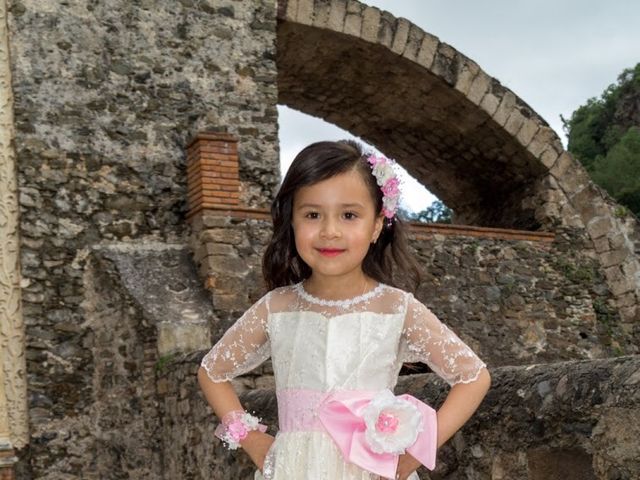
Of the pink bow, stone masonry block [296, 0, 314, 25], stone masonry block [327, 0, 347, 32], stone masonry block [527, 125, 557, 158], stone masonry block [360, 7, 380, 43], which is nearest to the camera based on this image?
the pink bow

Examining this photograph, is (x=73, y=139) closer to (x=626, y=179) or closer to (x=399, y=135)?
(x=399, y=135)

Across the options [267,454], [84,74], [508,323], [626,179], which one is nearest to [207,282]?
[84,74]

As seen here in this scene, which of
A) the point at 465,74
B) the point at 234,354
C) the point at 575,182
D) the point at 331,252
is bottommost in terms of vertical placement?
the point at 234,354

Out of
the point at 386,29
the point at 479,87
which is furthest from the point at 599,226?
the point at 386,29

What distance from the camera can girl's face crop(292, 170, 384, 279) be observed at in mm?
2174

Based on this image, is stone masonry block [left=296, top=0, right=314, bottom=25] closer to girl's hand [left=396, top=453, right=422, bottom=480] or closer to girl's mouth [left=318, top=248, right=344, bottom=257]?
girl's mouth [left=318, top=248, right=344, bottom=257]

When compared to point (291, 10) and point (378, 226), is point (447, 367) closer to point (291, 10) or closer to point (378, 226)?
point (378, 226)

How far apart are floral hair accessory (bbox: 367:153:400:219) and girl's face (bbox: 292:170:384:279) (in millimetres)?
47

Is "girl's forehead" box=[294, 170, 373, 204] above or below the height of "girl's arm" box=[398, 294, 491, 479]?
above

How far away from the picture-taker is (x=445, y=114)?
9.30 metres

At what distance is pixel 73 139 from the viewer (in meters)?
6.57

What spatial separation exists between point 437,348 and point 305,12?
6.17 m

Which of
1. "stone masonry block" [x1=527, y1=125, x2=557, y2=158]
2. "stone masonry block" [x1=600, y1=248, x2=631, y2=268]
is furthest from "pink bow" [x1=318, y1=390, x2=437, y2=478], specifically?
"stone masonry block" [x1=600, y1=248, x2=631, y2=268]

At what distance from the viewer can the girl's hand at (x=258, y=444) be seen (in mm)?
2246
